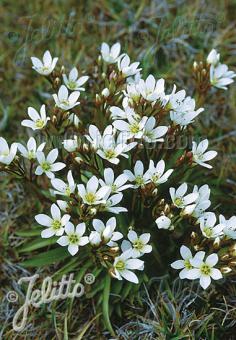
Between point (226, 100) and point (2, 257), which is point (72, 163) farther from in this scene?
point (226, 100)

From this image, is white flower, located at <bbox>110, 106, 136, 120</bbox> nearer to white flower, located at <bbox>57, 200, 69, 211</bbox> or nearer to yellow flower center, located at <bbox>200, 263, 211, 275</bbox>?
white flower, located at <bbox>57, 200, 69, 211</bbox>

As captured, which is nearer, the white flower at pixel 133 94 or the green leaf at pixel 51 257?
the white flower at pixel 133 94

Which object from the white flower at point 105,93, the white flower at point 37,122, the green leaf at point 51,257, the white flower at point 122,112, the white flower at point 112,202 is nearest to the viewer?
the white flower at point 112,202

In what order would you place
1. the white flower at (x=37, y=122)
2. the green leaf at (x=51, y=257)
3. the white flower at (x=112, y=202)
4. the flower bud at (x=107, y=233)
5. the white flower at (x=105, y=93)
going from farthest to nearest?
the green leaf at (x=51, y=257), the white flower at (x=105, y=93), the white flower at (x=37, y=122), the white flower at (x=112, y=202), the flower bud at (x=107, y=233)

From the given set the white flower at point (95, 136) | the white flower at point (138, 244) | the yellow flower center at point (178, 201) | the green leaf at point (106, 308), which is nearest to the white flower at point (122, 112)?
the white flower at point (95, 136)

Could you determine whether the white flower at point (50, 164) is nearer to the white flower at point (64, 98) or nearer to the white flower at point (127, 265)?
the white flower at point (64, 98)

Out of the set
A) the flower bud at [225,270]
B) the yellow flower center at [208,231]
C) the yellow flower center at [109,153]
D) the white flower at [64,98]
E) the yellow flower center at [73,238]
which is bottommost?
the flower bud at [225,270]

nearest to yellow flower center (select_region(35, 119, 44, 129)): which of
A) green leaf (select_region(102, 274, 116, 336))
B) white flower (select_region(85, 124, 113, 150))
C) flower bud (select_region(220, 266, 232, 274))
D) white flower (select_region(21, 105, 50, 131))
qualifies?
white flower (select_region(21, 105, 50, 131))
